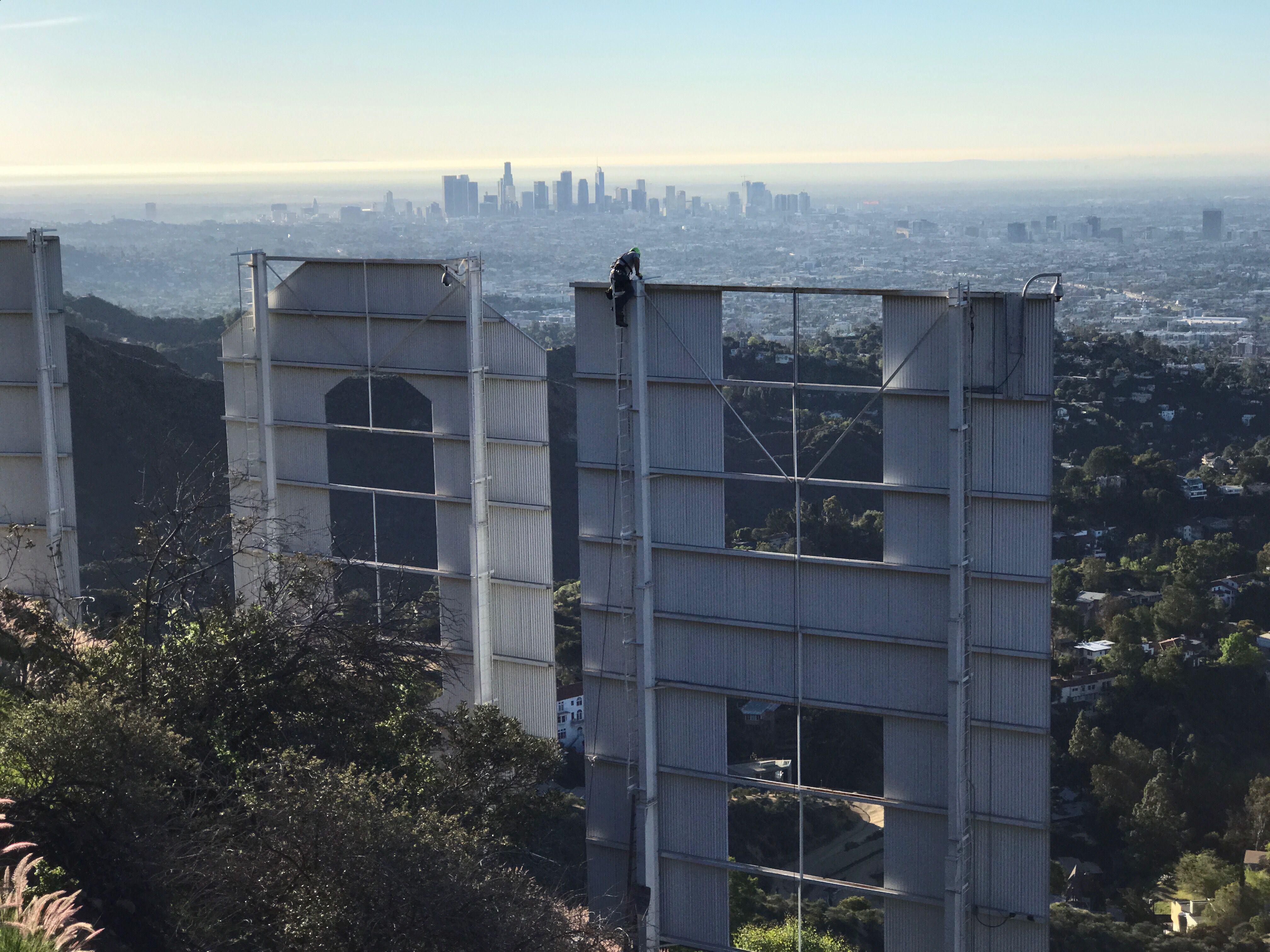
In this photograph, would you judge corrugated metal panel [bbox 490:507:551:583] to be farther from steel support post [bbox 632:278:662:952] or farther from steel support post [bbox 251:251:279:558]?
steel support post [bbox 251:251:279:558]

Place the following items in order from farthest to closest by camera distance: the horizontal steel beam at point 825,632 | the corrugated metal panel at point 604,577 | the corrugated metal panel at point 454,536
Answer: the corrugated metal panel at point 454,536 < the corrugated metal panel at point 604,577 < the horizontal steel beam at point 825,632

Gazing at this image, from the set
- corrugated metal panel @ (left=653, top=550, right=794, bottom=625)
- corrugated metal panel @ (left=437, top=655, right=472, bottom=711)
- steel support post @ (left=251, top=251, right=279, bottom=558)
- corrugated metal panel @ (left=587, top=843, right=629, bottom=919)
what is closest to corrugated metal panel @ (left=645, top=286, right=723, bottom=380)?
corrugated metal panel @ (left=653, top=550, right=794, bottom=625)

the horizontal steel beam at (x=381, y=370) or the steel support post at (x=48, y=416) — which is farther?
the steel support post at (x=48, y=416)

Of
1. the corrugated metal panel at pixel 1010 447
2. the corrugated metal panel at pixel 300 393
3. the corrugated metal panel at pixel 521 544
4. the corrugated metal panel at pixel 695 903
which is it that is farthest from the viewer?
the corrugated metal panel at pixel 300 393

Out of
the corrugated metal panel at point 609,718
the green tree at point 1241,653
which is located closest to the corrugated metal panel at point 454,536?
the corrugated metal panel at point 609,718

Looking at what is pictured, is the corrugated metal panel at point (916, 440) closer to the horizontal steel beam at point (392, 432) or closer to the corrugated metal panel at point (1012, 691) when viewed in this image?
the corrugated metal panel at point (1012, 691)
